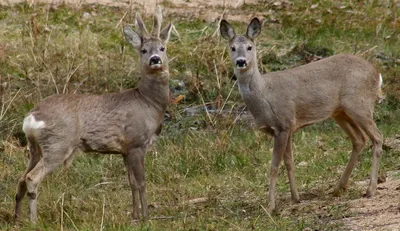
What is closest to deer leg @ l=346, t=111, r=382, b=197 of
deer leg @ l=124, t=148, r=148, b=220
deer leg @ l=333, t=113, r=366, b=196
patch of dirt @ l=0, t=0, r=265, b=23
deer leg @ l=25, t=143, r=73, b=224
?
deer leg @ l=333, t=113, r=366, b=196

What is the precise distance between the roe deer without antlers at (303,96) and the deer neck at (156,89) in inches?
26.0

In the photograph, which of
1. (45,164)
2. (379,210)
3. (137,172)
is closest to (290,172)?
(379,210)

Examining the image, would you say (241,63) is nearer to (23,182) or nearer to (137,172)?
(137,172)

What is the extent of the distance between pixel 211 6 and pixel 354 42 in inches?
95.6

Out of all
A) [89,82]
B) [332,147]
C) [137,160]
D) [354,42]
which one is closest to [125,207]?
[137,160]

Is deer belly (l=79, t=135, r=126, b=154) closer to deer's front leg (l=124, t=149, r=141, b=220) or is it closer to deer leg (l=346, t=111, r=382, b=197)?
deer's front leg (l=124, t=149, r=141, b=220)

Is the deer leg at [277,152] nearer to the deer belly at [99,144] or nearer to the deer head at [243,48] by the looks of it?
the deer head at [243,48]

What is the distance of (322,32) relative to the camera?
15.7 metres

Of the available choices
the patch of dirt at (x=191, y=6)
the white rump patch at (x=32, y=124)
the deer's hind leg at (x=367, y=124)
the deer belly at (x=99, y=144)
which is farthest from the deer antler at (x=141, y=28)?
the patch of dirt at (x=191, y=6)

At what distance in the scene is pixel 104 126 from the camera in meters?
9.81

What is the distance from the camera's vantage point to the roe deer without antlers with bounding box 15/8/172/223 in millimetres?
Answer: 9570

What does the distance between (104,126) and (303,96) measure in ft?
5.95

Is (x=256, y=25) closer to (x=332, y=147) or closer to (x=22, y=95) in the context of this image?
(x=332, y=147)

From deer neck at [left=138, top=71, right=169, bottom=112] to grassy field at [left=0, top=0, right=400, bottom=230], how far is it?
3.03 ft
